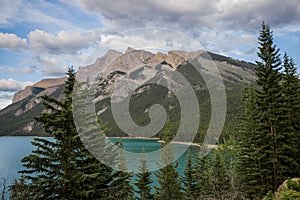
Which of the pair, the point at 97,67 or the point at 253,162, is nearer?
the point at 97,67

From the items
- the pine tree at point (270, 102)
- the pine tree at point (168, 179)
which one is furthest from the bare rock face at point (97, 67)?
the pine tree at point (168, 179)

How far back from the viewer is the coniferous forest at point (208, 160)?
38.9ft

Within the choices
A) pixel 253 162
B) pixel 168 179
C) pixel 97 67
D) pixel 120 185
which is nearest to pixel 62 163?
pixel 120 185

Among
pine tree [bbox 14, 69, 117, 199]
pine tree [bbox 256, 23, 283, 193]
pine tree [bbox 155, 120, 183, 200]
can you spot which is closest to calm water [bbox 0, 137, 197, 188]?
pine tree [bbox 14, 69, 117, 199]

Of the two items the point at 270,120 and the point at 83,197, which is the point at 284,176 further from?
the point at 83,197

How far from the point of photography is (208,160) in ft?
106

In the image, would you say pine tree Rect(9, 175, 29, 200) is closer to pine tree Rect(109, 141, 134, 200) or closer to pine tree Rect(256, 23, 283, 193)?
pine tree Rect(109, 141, 134, 200)

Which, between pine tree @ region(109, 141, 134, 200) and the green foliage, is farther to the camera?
the green foliage

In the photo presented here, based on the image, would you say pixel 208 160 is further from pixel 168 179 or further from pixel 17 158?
pixel 17 158

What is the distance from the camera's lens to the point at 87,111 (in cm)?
1366

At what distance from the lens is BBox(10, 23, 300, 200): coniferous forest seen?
11.9 metres

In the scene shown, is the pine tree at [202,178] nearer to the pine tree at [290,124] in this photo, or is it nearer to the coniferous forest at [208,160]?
the coniferous forest at [208,160]

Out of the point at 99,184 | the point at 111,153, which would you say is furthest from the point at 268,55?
the point at 99,184

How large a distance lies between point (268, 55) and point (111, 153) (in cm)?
1332
